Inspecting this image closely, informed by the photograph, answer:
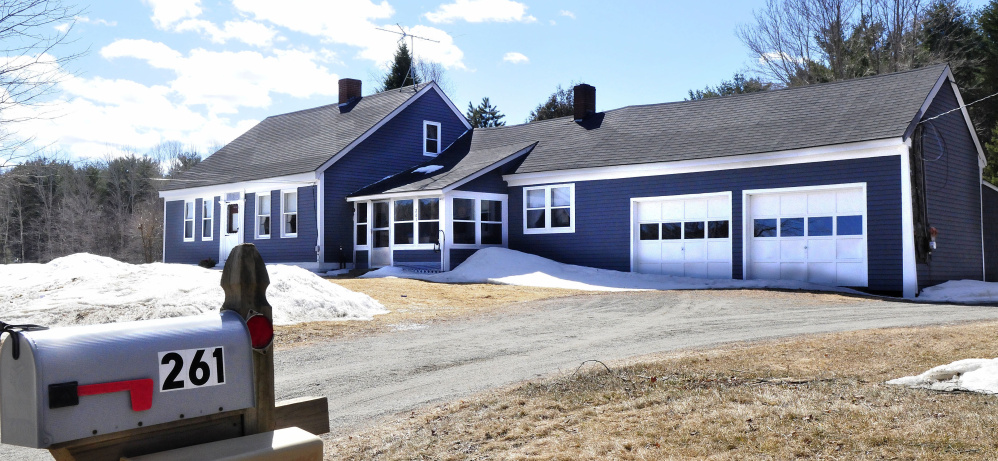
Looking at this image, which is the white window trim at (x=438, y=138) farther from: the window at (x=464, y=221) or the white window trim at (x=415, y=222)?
the window at (x=464, y=221)

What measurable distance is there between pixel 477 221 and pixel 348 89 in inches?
421

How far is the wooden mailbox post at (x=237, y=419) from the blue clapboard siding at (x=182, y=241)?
2880 centimetres

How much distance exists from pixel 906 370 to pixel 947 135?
16592 millimetres

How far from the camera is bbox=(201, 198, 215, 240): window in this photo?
101 ft

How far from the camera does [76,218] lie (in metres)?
57.9

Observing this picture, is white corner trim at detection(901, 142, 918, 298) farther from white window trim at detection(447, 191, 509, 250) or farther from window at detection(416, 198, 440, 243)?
window at detection(416, 198, 440, 243)

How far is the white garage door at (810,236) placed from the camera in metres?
18.8

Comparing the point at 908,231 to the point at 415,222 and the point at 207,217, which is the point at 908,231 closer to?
the point at 415,222

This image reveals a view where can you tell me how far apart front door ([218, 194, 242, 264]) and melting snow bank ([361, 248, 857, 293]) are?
773 centimetres

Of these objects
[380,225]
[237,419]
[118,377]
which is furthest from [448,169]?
[118,377]

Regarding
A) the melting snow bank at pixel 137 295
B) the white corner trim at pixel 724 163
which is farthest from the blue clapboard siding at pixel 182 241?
the melting snow bank at pixel 137 295

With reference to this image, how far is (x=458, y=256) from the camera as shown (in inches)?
968

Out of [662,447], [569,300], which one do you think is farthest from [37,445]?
[569,300]

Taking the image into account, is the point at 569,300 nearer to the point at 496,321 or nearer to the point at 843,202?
the point at 496,321
